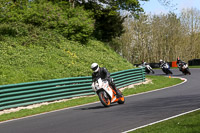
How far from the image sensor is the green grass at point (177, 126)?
629 cm

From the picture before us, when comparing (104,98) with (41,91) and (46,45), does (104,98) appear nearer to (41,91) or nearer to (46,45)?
(41,91)

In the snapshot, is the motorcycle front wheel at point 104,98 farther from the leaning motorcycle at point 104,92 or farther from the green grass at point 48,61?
the green grass at point 48,61

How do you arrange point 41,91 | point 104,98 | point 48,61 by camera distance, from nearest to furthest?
1. point 104,98
2. point 41,91
3. point 48,61

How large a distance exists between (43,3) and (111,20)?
8.12 m

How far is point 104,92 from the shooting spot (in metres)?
11.1

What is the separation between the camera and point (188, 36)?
70.9 m

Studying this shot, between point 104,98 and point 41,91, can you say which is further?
point 41,91

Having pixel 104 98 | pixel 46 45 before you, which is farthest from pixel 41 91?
pixel 46 45

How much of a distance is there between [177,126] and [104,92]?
4609mm

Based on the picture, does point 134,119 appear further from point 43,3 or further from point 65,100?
point 43,3

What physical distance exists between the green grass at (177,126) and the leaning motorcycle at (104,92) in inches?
145

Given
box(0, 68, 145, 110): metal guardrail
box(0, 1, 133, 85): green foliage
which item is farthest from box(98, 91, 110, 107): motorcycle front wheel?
box(0, 1, 133, 85): green foliage

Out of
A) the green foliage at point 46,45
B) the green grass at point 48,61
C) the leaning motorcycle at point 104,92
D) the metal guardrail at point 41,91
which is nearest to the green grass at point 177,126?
the leaning motorcycle at point 104,92

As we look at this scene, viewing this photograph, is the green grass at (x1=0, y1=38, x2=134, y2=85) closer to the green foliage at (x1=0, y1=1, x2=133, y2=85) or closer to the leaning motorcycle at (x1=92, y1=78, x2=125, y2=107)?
the green foliage at (x1=0, y1=1, x2=133, y2=85)
